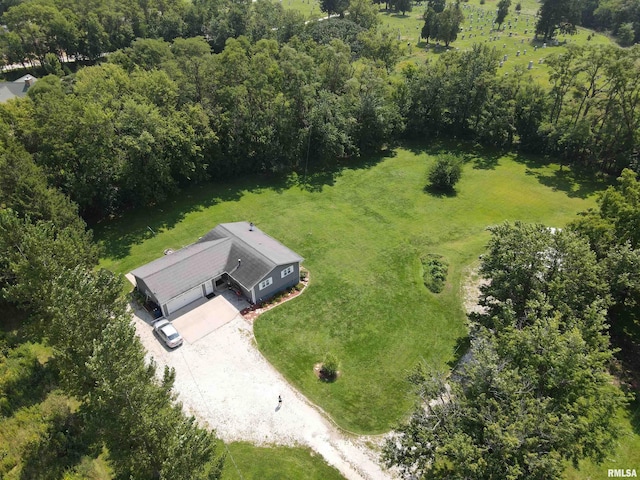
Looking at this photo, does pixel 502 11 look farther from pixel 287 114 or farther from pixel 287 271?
pixel 287 271

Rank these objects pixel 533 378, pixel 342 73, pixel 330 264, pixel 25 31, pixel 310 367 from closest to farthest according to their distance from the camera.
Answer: pixel 533 378 < pixel 310 367 < pixel 330 264 < pixel 342 73 < pixel 25 31

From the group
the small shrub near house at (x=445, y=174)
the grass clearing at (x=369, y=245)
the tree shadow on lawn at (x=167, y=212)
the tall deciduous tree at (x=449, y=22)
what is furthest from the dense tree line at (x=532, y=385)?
the tall deciduous tree at (x=449, y=22)

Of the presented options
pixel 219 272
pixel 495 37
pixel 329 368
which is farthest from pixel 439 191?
pixel 495 37

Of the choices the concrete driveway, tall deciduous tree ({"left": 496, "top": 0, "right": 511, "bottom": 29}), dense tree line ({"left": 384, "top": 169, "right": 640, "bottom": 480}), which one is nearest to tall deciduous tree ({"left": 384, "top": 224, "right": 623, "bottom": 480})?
dense tree line ({"left": 384, "top": 169, "right": 640, "bottom": 480})

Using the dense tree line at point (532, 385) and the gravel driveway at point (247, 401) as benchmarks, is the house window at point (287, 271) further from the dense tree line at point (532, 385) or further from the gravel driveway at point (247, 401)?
the dense tree line at point (532, 385)

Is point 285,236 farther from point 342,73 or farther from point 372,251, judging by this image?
point 342,73

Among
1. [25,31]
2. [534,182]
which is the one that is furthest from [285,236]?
[25,31]

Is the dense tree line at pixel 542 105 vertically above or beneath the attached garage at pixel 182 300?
above
